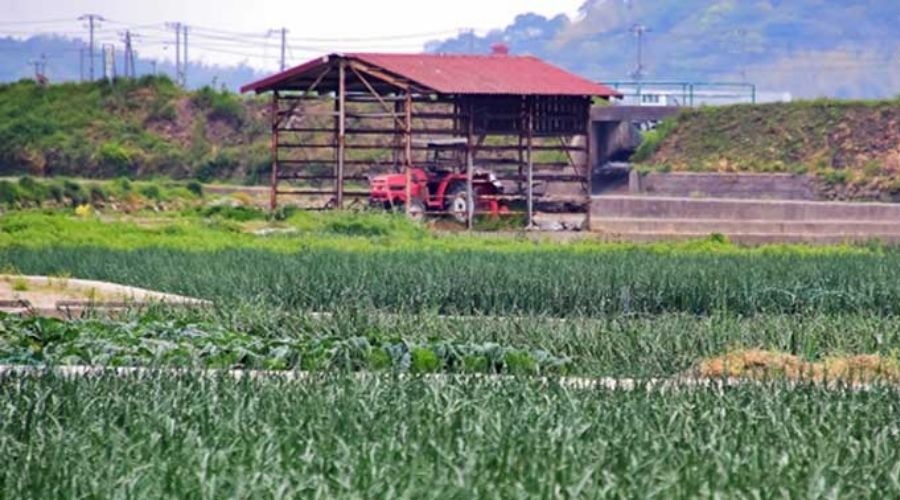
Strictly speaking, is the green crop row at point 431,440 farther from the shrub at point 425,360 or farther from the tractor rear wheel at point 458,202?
the tractor rear wheel at point 458,202

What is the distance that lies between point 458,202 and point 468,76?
217 cm

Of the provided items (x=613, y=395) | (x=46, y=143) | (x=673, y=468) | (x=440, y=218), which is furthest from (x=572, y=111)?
(x=673, y=468)

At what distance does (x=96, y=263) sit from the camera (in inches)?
900

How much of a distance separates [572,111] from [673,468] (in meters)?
27.9

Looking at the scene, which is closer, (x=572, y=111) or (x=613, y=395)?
(x=613, y=395)

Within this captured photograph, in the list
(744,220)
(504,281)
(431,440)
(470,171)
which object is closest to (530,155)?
(470,171)

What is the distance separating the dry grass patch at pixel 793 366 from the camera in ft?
42.1

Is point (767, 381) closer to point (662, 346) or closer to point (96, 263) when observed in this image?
point (662, 346)

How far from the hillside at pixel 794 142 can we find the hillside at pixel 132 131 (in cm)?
1029

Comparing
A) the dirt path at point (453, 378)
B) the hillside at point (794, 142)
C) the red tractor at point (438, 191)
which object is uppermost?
the hillside at point (794, 142)

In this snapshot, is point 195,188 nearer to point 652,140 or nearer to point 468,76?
point 468,76

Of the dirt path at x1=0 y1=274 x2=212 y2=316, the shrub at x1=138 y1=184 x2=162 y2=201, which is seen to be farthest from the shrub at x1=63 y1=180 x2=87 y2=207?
the dirt path at x1=0 y1=274 x2=212 y2=316

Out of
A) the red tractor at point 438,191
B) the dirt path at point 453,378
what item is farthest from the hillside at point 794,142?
the dirt path at point 453,378

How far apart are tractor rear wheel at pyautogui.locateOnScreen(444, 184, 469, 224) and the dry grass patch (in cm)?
2070
